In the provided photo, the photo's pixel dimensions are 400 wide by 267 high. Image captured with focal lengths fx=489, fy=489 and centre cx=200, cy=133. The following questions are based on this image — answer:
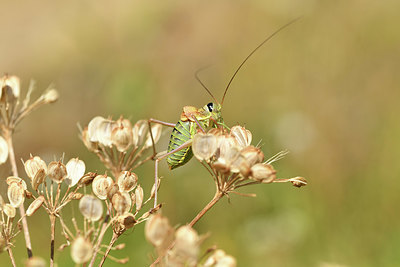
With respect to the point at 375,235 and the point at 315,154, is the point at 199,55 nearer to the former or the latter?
the point at 315,154

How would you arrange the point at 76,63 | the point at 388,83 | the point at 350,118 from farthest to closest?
the point at 76,63
the point at 388,83
the point at 350,118

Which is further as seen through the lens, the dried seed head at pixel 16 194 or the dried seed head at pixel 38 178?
the dried seed head at pixel 38 178

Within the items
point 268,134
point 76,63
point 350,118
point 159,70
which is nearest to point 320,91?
point 350,118

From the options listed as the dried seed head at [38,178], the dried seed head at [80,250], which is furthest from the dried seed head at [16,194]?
the dried seed head at [80,250]

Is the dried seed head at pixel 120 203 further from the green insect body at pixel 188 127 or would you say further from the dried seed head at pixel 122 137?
the green insect body at pixel 188 127

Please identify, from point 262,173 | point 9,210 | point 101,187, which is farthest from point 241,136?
point 9,210

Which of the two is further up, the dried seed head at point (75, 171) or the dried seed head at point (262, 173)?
the dried seed head at point (75, 171)
